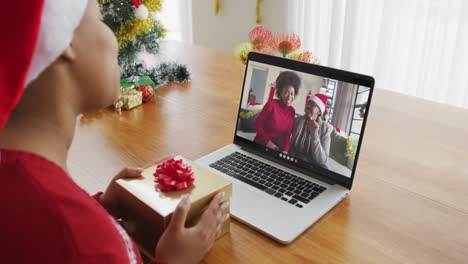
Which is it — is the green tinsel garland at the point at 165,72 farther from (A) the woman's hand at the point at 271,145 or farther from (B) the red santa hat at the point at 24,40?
(B) the red santa hat at the point at 24,40

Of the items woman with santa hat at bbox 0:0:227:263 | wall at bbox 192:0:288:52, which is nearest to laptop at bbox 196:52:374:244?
woman with santa hat at bbox 0:0:227:263

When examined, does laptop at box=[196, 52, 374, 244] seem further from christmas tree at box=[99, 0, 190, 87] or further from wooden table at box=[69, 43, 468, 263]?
christmas tree at box=[99, 0, 190, 87]

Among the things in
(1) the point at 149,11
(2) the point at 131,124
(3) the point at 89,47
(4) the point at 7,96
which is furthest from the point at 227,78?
(4) the point at 7,96

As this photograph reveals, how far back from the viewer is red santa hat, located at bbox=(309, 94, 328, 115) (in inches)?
36.9

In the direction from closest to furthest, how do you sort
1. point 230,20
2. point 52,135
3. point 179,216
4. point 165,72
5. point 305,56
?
point 52,135 → point 179,216 → point 305,56 → point 165,72 → point 230,20

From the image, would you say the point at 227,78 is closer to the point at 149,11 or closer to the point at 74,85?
the point at 149,11

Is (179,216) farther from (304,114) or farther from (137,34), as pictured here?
(137,34)

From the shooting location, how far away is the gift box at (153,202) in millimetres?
742

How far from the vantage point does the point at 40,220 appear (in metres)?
0.55

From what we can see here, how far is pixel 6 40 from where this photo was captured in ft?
1.54

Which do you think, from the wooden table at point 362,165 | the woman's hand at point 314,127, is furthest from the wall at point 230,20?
the woman's hand at point 314,127

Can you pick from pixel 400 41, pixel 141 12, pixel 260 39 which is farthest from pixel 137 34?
pixel 400 41

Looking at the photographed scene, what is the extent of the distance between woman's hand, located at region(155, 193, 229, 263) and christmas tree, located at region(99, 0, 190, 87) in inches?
31.9

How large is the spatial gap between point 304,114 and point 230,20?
2186mm
